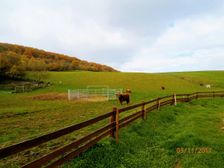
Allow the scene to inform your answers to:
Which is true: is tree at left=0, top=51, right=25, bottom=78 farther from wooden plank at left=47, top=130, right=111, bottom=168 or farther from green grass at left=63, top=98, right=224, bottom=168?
wooden plank at left=47, top=130, right=111, bottom=168

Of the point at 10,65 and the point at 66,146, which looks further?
the point at 10,65

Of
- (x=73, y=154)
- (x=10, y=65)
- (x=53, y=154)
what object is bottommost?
(x=73, y=154)

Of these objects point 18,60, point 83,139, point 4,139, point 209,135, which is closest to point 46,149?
point 83,139

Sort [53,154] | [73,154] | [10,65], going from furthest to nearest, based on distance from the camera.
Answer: [10,65]
[73,154]
[53,154]

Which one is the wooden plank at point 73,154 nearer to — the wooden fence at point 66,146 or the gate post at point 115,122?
the wooden fence at point 66,146

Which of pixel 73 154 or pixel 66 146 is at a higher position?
pixel 66 146

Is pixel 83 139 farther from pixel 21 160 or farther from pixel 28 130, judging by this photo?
pixel 28 130

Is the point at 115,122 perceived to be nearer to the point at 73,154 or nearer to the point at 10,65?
the point at 73,154

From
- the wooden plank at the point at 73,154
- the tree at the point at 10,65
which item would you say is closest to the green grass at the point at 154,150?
the wooden plank at the point at 73,154

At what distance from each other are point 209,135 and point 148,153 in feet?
9.39

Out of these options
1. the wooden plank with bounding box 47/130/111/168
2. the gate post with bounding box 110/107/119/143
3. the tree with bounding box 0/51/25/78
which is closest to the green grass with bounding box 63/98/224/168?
the wooden plank with bounding box 47/130/111/168

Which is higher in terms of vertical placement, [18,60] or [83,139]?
[18,60]

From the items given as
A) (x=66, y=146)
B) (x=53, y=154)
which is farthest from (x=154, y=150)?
(x=53, y=154)

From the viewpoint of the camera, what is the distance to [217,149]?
234 inches
